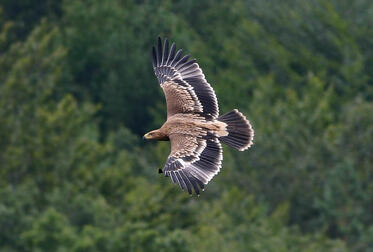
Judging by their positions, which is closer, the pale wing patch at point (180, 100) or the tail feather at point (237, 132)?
the tail feather at point (237, 132)

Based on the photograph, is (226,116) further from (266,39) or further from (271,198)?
(266,39)

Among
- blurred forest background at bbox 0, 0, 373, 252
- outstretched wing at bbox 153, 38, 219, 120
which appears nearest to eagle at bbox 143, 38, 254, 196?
outstretched wing at bbox 153, 38, 219, 120

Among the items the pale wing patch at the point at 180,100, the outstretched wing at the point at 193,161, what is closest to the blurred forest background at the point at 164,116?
the pale wing patch at the point at 180,100

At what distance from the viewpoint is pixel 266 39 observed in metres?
44.4

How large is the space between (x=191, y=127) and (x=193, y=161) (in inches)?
32.2

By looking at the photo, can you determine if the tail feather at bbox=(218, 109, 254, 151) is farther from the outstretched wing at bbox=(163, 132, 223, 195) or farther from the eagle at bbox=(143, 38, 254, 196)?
the outstretched wing at bbox=(163, 132, 223, 195)

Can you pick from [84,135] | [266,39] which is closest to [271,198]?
[84,135]

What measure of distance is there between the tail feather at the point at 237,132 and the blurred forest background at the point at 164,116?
9.57 metres

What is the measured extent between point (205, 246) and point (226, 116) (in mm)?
12286

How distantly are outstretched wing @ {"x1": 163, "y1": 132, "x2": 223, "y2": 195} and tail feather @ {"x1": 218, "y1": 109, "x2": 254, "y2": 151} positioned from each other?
37 centimetres

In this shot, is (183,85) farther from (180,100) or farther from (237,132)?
(237,132)

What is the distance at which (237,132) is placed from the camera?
1380cm

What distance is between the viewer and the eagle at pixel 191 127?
41.9 feet

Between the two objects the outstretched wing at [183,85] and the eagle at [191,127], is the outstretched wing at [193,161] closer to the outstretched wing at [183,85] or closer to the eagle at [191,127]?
the eagle at [191,127]
